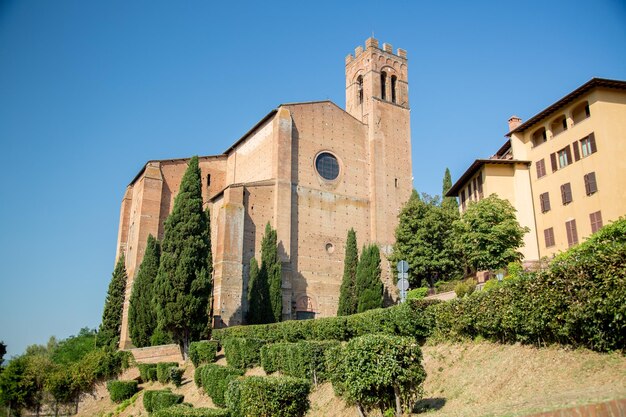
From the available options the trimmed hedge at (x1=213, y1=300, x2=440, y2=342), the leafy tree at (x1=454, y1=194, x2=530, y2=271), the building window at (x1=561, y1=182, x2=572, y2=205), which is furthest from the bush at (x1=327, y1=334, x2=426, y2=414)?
the building window at (x1=561, y1=182, x2=572, y2=205)

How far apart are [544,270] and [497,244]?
42.2 feet

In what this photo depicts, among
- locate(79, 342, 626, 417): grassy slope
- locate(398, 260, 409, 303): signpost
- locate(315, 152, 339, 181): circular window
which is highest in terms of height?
locate(315, 152, 339, 181): circular window

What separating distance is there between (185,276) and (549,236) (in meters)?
16.9

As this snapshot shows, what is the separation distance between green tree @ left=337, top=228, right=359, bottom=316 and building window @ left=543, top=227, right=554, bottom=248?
11.9 meters

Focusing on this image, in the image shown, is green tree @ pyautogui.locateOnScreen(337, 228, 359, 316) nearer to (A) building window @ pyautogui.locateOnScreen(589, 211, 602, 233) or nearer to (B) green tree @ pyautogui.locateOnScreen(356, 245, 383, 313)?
(B) green tree @ pyautogui.locateOnScreen(356, 245, 383, 313)

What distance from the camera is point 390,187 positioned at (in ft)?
125

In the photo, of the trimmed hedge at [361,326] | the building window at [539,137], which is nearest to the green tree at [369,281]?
the trimmed hedge at [361,326]

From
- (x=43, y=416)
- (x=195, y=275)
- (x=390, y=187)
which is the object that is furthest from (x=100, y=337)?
(x=390, y=187)

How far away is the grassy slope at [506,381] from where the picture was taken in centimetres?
728

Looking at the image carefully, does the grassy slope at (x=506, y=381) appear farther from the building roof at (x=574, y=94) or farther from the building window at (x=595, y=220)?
the building roof at (x=574, y=94)

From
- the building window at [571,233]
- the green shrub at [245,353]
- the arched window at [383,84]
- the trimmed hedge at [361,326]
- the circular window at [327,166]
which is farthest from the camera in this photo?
the arched window at [383,84]

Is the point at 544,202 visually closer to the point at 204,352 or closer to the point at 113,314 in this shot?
the point at 204,352

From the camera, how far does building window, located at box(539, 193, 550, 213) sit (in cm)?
2401

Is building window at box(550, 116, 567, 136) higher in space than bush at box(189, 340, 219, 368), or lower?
higher
